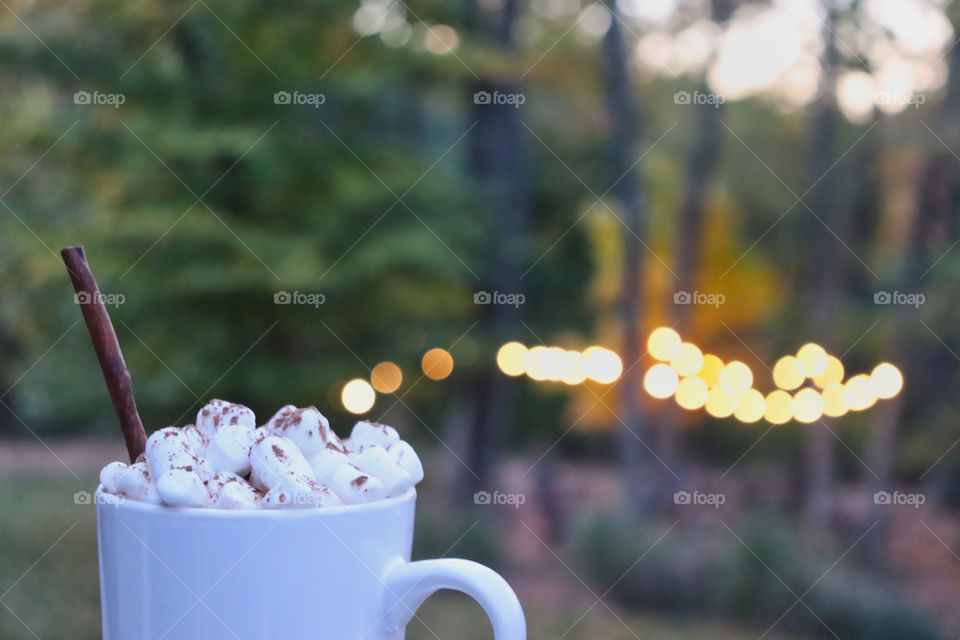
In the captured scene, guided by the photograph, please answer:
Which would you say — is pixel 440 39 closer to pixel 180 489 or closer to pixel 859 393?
pixel 859 393

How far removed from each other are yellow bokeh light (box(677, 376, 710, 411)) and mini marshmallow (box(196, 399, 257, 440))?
6.03m

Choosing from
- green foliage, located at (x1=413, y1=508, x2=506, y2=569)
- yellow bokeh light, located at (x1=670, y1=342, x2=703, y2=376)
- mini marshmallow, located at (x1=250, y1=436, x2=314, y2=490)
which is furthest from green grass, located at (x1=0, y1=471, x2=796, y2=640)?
mini marshmallow, located at (x1=250, y1=436, x2=314, y2=490)

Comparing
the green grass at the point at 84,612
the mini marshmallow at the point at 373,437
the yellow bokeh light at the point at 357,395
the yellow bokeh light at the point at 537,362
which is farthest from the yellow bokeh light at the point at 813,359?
the mini marshmallow at the point at 373,437

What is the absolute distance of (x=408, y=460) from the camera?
0.91 m

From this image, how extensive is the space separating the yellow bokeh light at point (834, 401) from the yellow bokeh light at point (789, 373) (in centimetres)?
20

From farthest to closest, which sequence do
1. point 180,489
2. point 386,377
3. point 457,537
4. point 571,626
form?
point 457,537 < point 386,377 < point 571,626 < point 180,489

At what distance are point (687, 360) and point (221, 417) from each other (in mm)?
5940

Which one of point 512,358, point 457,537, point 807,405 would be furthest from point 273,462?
point 807,405

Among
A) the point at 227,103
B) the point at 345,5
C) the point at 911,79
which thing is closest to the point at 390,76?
the point at 345,5

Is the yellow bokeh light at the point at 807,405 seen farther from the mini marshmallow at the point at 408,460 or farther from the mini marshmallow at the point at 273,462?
the mini marshmallow at the point at 273,462

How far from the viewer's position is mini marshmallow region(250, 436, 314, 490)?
835 millimetres

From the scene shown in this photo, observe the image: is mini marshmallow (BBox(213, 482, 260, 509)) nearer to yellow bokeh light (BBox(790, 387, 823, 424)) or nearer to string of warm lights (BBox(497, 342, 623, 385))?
string of warm lights (BBox(497, 342, 623, 385))

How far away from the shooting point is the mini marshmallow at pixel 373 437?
3.11ft

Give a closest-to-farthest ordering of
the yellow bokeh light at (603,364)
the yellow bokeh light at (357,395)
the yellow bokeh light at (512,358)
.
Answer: the yellow bokeh light at (357,395) → the yellow bokeh light at (512,358) → the yellow bokeh light at (603,364)
